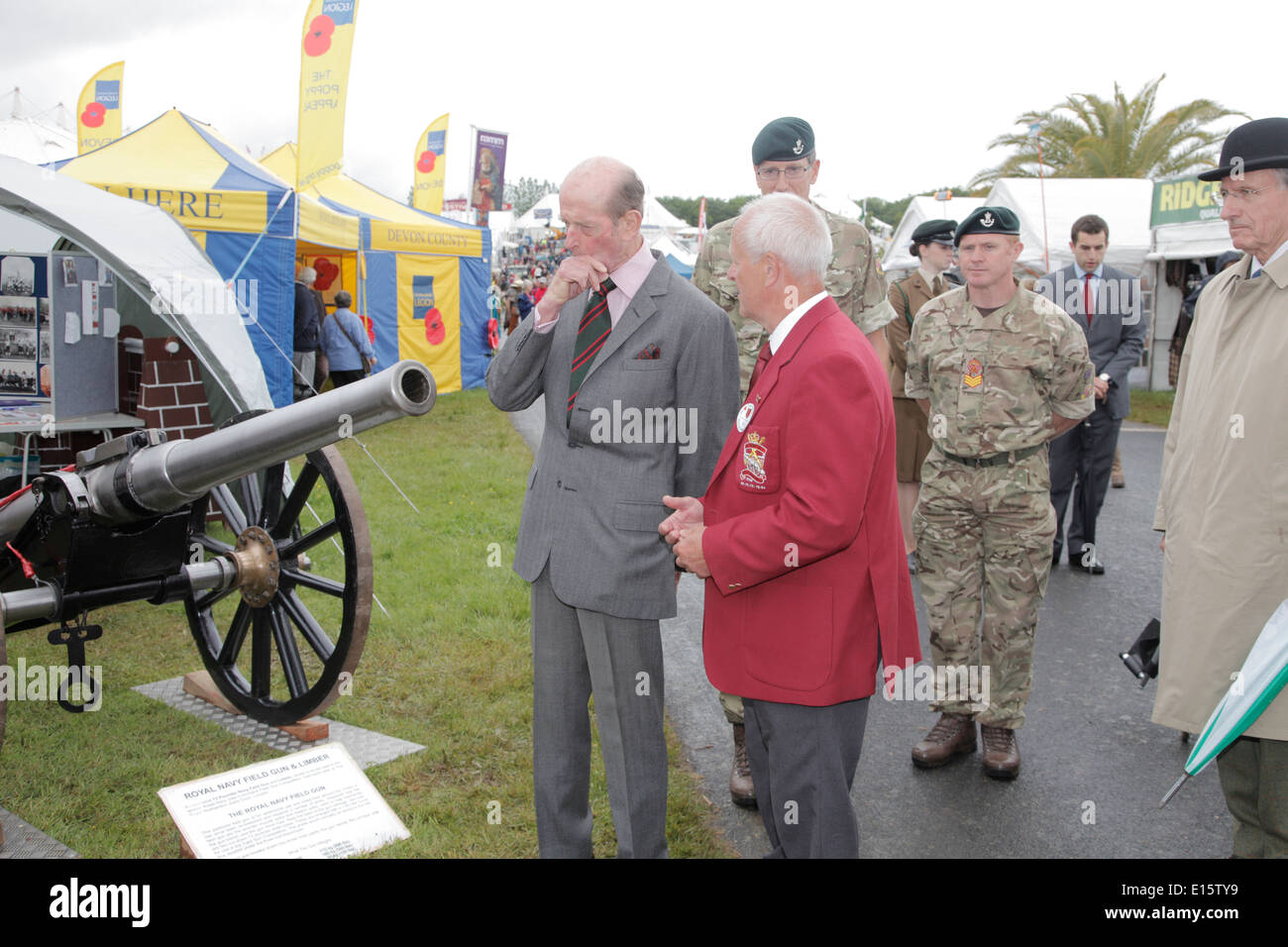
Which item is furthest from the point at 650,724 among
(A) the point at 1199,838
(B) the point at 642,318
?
(A) the point at 1199,838

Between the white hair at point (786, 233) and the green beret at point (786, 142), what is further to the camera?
the green beret at point (786, 142)

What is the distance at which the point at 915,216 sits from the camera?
20438 mm

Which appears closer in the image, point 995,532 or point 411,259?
point 995,532

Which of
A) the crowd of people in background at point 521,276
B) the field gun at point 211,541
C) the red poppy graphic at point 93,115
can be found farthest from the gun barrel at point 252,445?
the red poppy graphic at point 93,115

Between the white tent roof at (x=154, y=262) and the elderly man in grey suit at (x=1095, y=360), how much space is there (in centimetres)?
539

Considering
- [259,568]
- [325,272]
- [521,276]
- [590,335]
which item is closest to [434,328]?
[325,272]

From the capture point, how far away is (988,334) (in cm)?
395

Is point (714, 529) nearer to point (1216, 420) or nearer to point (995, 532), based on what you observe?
point (1216, 420)

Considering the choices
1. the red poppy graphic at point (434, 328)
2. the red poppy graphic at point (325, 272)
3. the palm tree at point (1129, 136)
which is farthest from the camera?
the palm tree at point (1129, 136)

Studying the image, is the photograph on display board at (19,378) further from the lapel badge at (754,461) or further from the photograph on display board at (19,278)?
the lapel badge at (754,461)

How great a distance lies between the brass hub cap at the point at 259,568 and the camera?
3977 mm

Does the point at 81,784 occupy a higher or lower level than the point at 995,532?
lower

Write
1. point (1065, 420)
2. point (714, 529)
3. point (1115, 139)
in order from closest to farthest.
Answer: point (714, 529) < point (1065, 420) < point (1115, 139)

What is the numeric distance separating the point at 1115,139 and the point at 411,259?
17.6 metres
